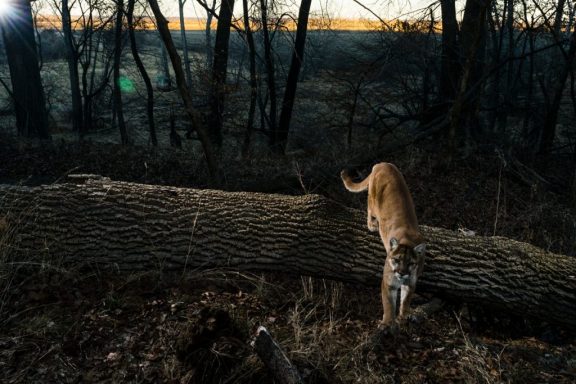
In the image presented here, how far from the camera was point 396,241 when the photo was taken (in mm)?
4422

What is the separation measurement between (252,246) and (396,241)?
4.98 ft

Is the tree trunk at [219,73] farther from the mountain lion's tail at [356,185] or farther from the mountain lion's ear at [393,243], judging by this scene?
the mountain lion's ear at [393,243]

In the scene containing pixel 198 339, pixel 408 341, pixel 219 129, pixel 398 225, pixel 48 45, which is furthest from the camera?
pixel 48 45

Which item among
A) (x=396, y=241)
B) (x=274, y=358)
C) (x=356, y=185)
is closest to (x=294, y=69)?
(x=356, y=185)

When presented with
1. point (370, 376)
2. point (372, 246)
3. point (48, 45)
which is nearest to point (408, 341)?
point (370, 376)

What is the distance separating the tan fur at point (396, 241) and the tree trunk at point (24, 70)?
12.1m

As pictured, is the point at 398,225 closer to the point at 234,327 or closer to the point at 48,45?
the point at 234,327

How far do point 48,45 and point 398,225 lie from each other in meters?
44.2

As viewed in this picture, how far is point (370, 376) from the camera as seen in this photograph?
348 cm

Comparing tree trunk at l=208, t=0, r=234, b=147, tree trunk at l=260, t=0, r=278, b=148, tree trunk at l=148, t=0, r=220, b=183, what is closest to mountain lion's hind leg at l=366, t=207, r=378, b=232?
tree trunk at l=148, t=0, r=220, b=183

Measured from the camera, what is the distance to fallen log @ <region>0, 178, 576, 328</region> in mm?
4812

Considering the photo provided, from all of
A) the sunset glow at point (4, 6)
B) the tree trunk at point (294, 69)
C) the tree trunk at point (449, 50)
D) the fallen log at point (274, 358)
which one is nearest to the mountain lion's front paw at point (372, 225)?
the fallen log at point (274, 358)

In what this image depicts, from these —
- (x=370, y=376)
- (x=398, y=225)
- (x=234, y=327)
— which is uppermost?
(x=398, y=225)

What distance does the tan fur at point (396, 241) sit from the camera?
14.3 ft
